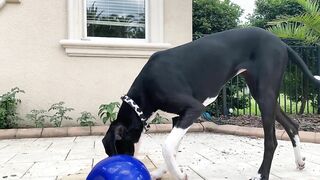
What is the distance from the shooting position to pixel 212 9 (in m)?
8.87

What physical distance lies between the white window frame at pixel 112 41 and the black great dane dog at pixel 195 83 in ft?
10.7

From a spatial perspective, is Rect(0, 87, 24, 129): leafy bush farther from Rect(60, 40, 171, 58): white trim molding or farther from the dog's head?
the dog's head

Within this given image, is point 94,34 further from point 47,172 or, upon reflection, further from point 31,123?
point 47,172

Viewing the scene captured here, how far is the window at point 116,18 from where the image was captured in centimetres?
605

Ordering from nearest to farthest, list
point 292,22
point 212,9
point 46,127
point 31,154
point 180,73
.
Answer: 1. point 180,73
2. point 31,154
3. point 46,127
4. point 292,22
5. point 212,9

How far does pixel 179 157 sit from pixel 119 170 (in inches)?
69.9

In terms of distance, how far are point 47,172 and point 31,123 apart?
2.78 meters

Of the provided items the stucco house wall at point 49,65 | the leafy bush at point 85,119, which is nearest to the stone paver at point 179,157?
the leafy bush at point 85,119

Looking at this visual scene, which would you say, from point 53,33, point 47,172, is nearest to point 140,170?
point 47,172

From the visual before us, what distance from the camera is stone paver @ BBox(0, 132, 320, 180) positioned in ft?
9.48

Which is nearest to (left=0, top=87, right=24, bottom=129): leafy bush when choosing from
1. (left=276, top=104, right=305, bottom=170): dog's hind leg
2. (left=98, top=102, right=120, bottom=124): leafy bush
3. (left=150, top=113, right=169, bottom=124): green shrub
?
(left=98, top=102, right=120, bottom=124): leafy bush

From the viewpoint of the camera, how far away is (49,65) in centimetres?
566

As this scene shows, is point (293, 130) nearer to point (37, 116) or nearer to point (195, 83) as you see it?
point (195, 83)

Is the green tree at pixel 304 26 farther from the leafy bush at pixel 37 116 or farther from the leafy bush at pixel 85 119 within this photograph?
the leafy bush at pixel 37 116
